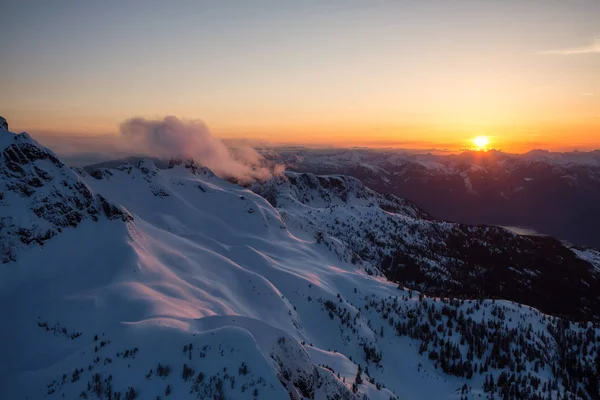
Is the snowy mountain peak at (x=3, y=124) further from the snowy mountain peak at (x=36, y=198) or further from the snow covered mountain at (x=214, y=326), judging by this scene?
the snow covered mountain at (x=214, y=326)

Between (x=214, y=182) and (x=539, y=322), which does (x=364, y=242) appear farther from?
(x=539, y=322)

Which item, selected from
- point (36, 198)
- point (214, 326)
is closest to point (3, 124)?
point (36, 198)

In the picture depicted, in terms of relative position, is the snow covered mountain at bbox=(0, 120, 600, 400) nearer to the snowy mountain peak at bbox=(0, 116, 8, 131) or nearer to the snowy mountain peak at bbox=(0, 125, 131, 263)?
the snowy mountain peak at bbox=(0, 125, 131, 263)

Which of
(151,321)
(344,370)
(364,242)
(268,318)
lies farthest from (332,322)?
(364,242)

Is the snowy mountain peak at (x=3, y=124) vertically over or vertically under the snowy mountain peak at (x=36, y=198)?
over

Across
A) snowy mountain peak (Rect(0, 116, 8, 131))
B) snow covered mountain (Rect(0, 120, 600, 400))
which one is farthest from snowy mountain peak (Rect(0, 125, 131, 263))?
snowy mountain peak (Rect(0, 116, 8, 131))

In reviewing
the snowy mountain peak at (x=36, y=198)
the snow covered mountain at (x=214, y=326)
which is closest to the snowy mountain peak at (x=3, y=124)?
the snowy mountain peak at (x=36, y=198)

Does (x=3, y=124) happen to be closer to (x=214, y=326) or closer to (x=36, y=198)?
(x=36, y=198)
